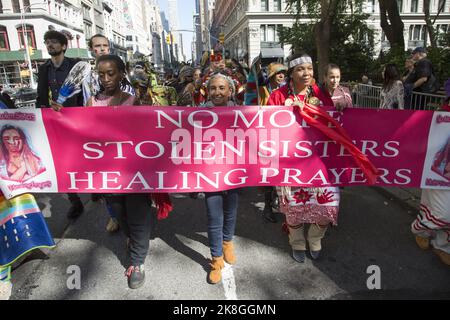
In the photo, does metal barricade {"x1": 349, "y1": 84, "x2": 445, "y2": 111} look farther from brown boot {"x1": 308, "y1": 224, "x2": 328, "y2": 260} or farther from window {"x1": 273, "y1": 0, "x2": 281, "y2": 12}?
window {"x1": 273, "y1": 0, "x2": 281, "y2": 12}

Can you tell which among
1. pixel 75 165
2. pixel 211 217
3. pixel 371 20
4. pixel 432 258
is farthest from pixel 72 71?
pixel 371 20

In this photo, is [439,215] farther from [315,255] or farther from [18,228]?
[18,228]

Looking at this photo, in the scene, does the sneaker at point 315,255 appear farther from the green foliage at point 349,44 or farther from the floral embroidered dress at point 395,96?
the green foliage at point 349,44

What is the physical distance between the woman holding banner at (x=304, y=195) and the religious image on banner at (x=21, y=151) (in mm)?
1963

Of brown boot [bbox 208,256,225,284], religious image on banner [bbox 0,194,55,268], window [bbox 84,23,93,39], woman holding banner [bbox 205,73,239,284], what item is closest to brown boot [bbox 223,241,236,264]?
woman holding banner [bbox 205,73,239,284]

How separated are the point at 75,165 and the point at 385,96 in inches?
200

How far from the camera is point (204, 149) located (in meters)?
2.87

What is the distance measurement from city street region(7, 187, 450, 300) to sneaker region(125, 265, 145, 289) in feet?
0.17

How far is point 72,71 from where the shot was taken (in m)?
3.75

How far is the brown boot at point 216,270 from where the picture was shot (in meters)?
2.85

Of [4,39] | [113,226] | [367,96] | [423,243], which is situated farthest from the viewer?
[4,39]

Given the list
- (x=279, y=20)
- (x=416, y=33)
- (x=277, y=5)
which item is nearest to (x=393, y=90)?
(x=279, y=20)

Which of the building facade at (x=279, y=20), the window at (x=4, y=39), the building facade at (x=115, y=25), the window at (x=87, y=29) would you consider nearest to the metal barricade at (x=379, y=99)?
the building facade at (x=279, y=20)

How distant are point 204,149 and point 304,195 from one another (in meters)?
0.97
